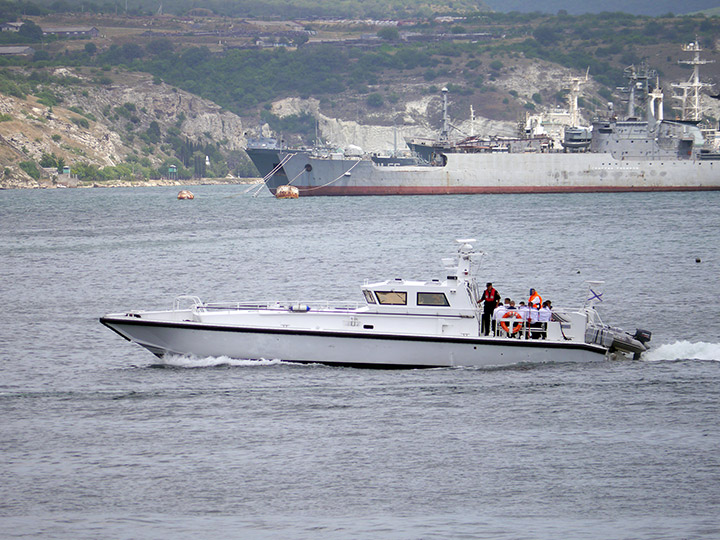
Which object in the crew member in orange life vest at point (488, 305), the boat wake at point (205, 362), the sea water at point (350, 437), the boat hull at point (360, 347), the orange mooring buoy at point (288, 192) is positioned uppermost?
the crew member in orange life vest at point (488, 305)

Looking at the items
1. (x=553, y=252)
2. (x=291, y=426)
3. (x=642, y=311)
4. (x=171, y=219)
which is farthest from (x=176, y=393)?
(x=171, y=219)

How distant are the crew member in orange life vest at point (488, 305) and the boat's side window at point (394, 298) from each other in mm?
2264

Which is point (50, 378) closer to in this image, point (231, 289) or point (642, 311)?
point (231, 289)

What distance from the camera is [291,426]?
25.4 meters

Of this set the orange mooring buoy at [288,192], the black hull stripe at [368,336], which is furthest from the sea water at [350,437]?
the orange mooring buoy at [288,192]

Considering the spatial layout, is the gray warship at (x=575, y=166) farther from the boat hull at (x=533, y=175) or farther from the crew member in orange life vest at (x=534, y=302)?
the crew member in orange life vest at (x=534, y=302)

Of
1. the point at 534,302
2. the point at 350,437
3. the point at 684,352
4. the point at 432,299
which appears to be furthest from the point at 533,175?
the point at 350,437

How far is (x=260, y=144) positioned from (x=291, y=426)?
134972mm

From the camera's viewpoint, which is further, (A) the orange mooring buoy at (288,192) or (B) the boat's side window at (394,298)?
(A) the orange mooring buoy at (288,192)

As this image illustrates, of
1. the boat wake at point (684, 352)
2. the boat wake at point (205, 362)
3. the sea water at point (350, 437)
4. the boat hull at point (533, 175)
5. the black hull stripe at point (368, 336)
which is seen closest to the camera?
the sea water at point (350, 437)

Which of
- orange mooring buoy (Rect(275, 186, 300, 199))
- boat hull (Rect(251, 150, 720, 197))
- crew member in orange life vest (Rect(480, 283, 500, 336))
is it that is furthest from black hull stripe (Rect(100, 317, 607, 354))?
orange mooring buoy (Rect(275, 186, 300, 199))

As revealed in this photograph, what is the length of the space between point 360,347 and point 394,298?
169 centimetres

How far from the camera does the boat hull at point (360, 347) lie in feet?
98.8

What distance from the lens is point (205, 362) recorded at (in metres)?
31.0
